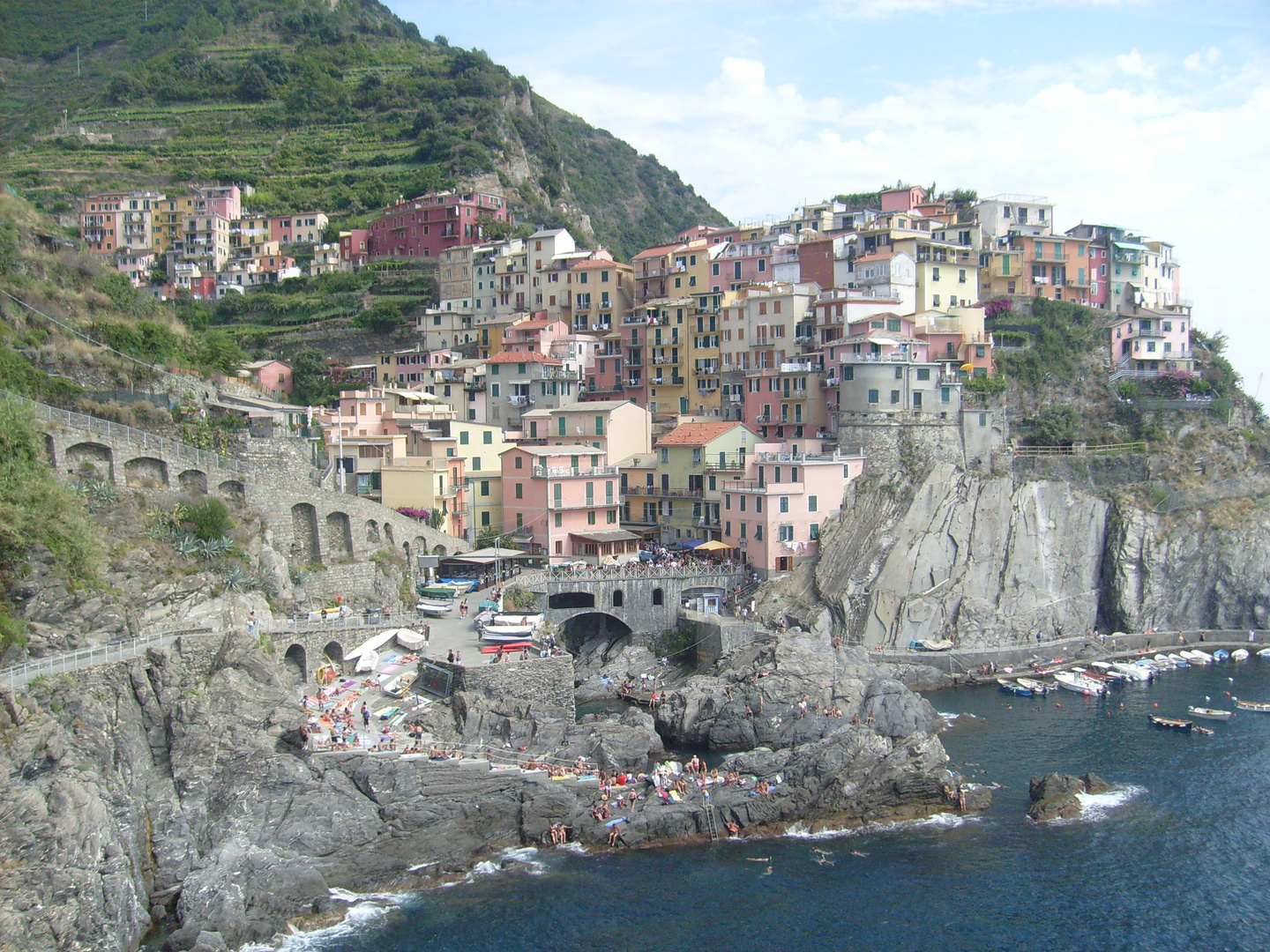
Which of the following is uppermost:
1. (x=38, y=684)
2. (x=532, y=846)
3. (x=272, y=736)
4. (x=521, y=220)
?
(x=521, y=220)

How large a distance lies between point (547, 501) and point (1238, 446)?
37.1 meters

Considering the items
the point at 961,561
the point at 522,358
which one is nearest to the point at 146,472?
the point at 522,358

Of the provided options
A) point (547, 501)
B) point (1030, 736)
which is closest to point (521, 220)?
point (547, 501)

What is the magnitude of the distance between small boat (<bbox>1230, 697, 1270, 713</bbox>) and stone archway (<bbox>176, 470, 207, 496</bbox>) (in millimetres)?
41455

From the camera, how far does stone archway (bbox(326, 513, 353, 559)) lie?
45344 millimetres

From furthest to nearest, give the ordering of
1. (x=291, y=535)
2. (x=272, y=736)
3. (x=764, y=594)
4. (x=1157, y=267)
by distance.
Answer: (x=1157, y=267) → (x=764, y=594) → (x=291, y=535) → (x=272, y=736)

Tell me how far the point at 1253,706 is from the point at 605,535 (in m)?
28.0

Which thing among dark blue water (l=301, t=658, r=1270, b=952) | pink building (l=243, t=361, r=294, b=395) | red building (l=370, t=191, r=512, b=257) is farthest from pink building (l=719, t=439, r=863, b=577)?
red building (l=370, t=191, r=512, b=257)

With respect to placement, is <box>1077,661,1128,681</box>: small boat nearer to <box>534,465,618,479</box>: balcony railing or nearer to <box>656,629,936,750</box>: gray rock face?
<box>656,629,936,750</box>: gray rock face

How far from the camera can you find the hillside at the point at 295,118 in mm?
98625

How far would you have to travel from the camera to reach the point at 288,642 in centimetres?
3794

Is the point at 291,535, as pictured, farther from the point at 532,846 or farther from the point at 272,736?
the point at 532,846

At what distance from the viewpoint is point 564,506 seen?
5225 centimetres

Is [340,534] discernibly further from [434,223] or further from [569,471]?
[434,223]
